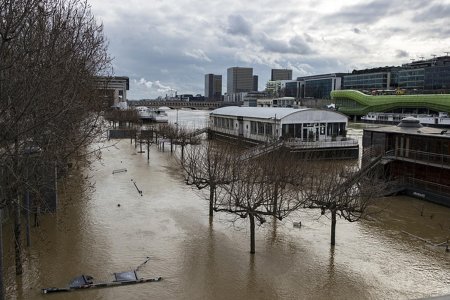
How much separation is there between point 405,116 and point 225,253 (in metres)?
110

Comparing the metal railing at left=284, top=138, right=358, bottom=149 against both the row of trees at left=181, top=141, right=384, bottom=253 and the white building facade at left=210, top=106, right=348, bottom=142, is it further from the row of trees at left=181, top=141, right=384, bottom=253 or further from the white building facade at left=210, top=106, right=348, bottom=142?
the row of trees at left=181, top=141, right=384, bottom=253

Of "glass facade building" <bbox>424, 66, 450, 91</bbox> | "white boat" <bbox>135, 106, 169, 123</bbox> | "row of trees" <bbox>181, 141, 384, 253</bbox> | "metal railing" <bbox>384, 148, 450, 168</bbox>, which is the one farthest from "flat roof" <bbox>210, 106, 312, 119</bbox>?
"glass facade building" <bbox>424, 66, 450, 91</bbox>

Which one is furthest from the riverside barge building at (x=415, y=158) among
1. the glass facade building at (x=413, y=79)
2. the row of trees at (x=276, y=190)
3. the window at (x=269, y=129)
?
the glass facade building at (x=413, y=79)

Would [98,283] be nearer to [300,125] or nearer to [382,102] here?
[300,125]

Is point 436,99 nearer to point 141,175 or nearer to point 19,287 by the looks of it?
point 141,175

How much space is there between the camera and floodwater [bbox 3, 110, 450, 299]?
56.7ft

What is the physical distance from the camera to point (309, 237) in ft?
77.3

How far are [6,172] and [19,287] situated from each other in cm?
476

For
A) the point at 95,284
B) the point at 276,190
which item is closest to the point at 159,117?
the point at 276,190

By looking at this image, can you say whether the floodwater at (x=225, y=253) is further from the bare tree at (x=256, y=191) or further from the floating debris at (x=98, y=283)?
the bare tree at (x=256, y=191)

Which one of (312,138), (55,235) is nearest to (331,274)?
(55,235)

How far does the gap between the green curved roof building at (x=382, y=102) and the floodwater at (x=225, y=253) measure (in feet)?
334

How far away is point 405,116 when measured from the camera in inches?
4665

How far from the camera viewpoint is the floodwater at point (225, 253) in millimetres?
17297
